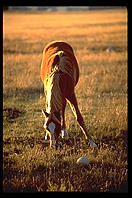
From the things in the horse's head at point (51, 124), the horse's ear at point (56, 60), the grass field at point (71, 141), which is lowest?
the grass field at point (71, 141)

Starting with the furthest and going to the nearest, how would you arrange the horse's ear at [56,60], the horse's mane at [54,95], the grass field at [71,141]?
the horse's ear at [56,60]
the horse's mane at [54,95]
the grass field at [71,141]

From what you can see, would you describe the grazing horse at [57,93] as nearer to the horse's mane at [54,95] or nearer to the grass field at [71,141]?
the horse's mane at [54,95]

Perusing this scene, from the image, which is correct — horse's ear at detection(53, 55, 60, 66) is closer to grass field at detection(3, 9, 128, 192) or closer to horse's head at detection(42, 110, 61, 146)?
horse's head at detection(42, 110, 61, 146)

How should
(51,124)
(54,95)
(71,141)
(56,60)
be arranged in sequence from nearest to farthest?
(51,124)
(54,95)
(56,60)
(71,141)

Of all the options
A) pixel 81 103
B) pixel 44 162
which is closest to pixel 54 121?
pixel 44 162

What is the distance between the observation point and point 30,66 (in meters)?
13.5

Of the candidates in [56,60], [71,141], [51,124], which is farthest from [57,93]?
[71,141]

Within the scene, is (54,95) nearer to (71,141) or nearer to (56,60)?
(56,60)

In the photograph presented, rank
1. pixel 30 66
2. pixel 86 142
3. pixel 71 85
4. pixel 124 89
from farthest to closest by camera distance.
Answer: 1. pixel 30 66
2. pixel 124 89
3. pixel 86 142
4. pixel 71 85

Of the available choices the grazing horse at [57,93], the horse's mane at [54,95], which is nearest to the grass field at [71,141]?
the grazing horse at [57,93]

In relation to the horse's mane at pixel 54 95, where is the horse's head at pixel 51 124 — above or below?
below

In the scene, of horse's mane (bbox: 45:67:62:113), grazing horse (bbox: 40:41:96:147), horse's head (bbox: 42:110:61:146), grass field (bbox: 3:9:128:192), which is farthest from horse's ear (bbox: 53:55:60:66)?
grass field (bbox: 3:9:128:192)
